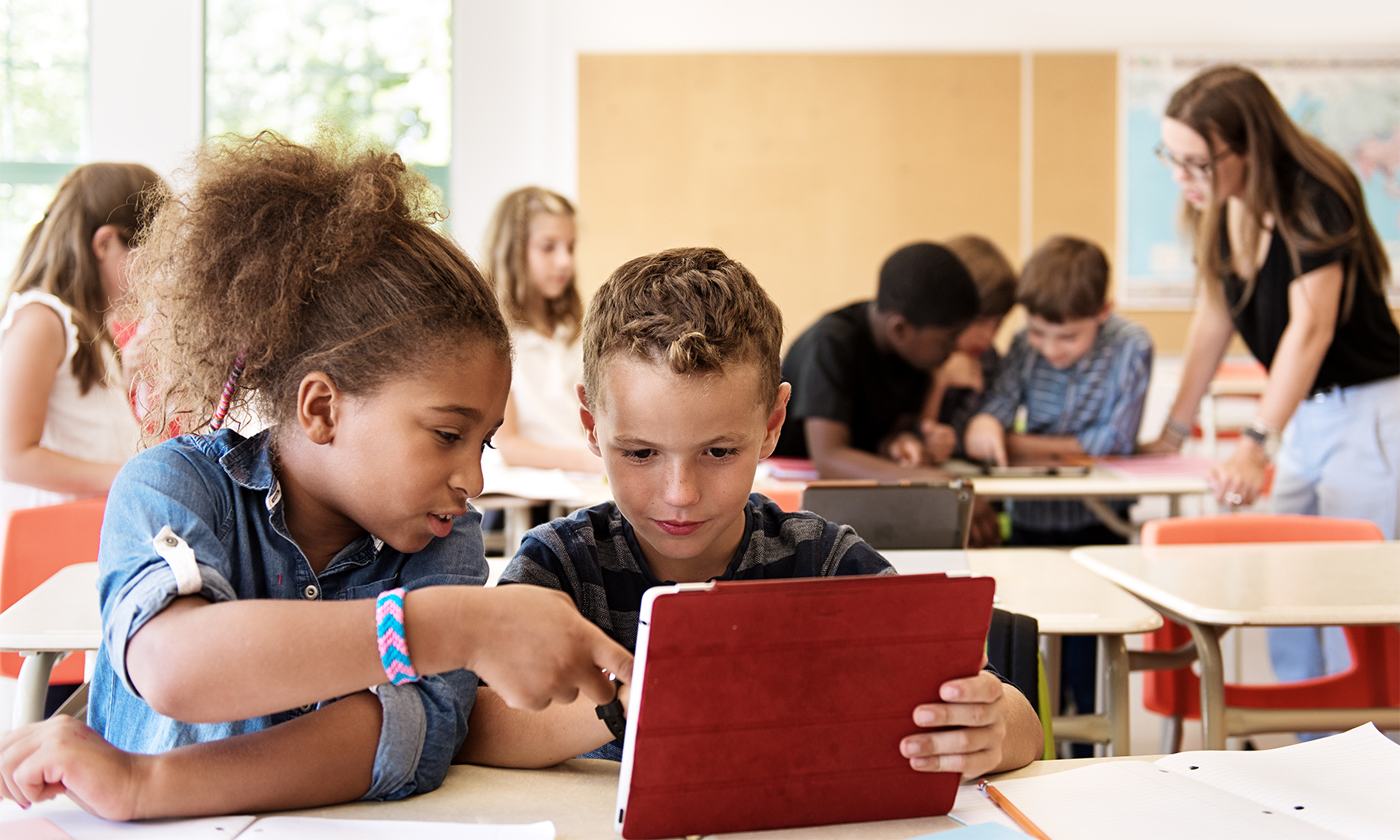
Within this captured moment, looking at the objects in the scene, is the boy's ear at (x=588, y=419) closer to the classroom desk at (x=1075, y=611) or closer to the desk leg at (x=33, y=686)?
the classroom desk at (x=1075, y=611)

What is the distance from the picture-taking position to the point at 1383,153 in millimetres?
5961

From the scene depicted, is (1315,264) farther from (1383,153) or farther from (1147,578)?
(1383,153)

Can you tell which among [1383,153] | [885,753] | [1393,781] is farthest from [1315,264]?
[1383,153]

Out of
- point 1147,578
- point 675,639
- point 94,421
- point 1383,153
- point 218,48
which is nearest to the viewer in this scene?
point 675,639

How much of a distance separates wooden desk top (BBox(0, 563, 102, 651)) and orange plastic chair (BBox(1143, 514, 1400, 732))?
1.89 meters

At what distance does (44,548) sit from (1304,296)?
2825mm

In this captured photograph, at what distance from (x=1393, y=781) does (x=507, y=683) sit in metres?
0.75

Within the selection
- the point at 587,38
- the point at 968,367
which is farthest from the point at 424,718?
the point at 587,38

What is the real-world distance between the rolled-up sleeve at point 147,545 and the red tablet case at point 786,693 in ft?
1.15

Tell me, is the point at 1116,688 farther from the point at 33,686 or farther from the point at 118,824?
the point at 33,686

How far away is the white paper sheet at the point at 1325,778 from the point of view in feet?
2.78

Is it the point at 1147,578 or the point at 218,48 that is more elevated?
the point at 218,48

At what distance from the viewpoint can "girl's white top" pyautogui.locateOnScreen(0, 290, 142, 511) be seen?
2352 mm

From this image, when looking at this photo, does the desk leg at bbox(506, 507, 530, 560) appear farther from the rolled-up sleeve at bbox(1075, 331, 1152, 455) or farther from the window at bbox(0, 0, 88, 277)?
the window at bbox(0, 0, 88, 277)
